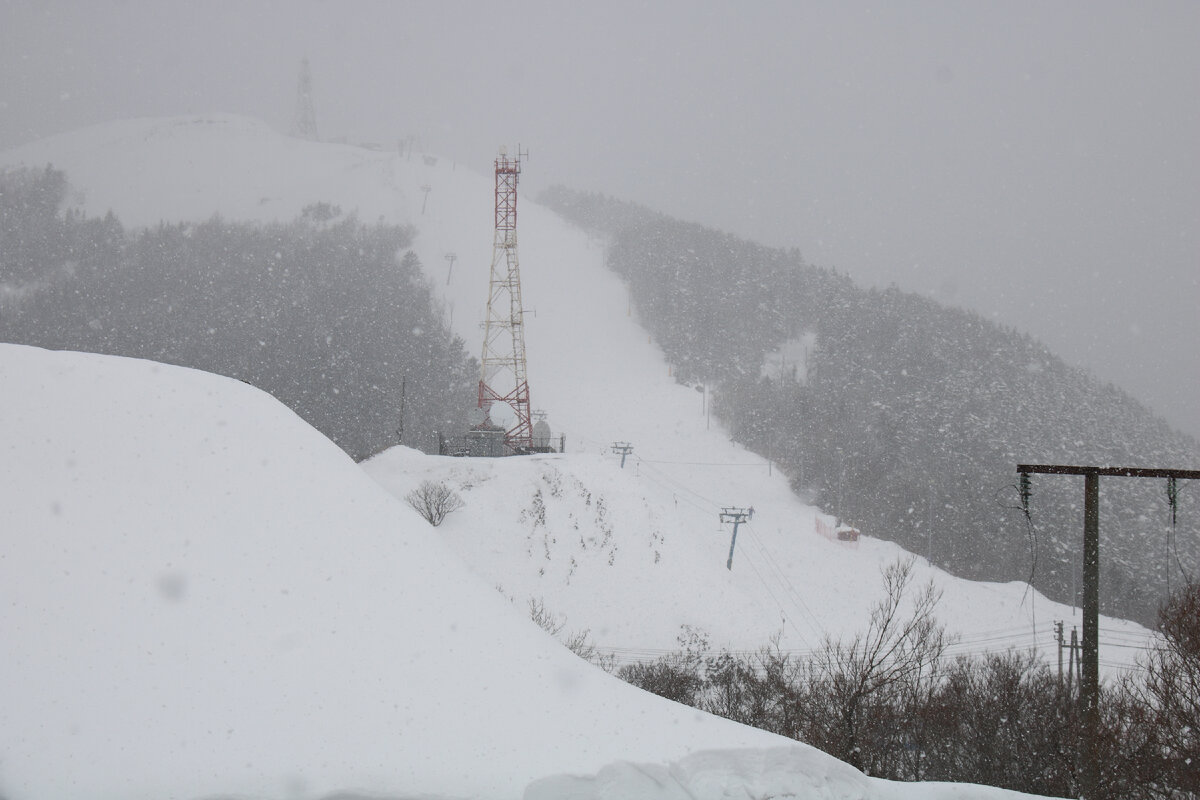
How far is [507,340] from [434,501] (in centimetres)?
4766

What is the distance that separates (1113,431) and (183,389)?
7908cm

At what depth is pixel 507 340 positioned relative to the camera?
242 ft

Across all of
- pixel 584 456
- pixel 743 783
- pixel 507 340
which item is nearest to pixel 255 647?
pixel 743 783

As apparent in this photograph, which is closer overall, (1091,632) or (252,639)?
(252,639)

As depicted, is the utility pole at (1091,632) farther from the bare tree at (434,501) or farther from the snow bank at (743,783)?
the bare tree at (434,501)

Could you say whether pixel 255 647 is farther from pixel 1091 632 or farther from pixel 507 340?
pixel 507 340

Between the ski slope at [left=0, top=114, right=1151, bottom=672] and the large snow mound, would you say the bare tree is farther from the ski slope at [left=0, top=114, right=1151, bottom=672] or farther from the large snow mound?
the large snow mound

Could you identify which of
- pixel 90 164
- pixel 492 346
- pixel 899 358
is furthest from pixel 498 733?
pixel 90 164

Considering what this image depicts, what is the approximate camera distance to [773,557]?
34562 mm

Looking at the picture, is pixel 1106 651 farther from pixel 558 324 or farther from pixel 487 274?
pixel 487 274

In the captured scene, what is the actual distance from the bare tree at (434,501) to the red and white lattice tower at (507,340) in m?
10.3

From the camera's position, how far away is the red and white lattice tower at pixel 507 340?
42.5 m

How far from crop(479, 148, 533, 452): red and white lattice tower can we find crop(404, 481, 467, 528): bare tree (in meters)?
10.3

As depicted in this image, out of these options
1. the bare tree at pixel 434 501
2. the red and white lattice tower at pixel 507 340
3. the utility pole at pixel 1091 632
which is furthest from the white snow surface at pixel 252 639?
the red and white lattice tower at pixel 507 340
